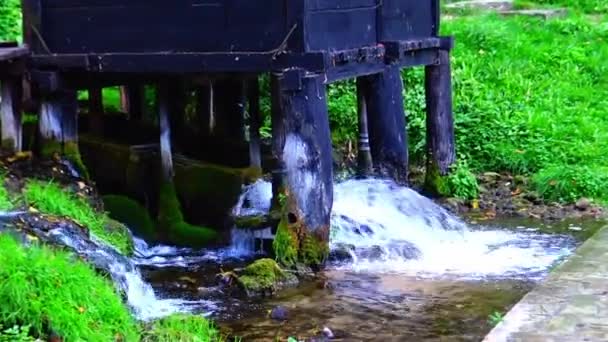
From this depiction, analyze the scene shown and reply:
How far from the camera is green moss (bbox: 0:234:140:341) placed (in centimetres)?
655

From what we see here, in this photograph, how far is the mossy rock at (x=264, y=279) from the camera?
30.5 ft

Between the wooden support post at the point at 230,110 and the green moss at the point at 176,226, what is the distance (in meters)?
2.32

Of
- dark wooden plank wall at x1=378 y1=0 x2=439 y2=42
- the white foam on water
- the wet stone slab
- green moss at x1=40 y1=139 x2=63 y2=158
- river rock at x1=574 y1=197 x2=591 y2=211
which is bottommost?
river rock at x1=574 y1=197 x2=591 y2=211

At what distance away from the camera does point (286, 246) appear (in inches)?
391

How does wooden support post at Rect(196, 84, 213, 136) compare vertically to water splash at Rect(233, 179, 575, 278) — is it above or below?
above

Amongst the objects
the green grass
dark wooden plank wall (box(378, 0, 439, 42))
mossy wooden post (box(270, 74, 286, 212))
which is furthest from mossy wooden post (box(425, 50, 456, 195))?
the green grass

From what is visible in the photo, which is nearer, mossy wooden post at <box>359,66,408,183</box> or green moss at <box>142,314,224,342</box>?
green moss at <box>142,314,224,342</box>

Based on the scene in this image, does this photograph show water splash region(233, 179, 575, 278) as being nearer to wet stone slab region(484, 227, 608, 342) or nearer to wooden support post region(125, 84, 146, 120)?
wet stone slab region(484, 227, 608, 342)

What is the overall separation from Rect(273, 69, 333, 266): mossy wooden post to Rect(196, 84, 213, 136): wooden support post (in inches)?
167

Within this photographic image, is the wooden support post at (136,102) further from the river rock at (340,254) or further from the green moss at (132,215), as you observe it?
the river rock at (340,254)

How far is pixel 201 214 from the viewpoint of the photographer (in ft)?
39.5

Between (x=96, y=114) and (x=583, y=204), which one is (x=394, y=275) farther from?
(x=96, y=114)

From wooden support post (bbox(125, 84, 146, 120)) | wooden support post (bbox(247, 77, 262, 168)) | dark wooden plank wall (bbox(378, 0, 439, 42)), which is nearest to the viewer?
dark wooden plank wall (bbox(378, 0, 439, 42))

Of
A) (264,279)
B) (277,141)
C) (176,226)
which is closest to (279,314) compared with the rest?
(264,279)
